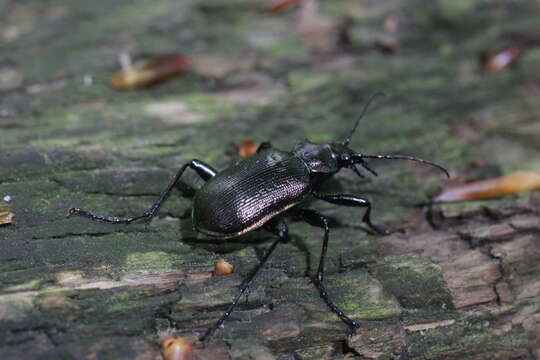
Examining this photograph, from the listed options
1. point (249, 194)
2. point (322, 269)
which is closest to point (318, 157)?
point (249, 194)

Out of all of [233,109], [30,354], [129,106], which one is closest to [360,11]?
[233,109]

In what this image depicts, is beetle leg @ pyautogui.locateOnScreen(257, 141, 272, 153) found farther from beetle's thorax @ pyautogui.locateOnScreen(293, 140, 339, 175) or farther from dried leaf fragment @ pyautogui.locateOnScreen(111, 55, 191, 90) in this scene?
dried leaf fragment @ pyautogui.locateOnScreen(111, 55, 191, 90)

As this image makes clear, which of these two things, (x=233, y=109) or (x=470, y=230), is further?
(x=233, y=109)

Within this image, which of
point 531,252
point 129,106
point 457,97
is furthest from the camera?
point 457,97

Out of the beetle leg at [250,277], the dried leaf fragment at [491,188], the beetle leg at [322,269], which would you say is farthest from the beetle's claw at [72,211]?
the dried leaf fragment at [491,188]

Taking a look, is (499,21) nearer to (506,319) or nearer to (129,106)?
(506,319)

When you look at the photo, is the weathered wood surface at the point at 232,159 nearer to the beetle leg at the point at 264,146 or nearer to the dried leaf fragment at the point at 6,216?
the dried leaf fragment at the point at 6,216
